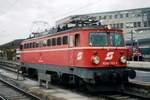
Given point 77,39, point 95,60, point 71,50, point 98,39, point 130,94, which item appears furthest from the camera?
point 71,50

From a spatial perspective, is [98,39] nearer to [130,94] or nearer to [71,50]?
[71,50]

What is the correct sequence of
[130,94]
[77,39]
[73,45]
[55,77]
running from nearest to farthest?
[130,94] < [77,39] < [73,45] < [55,77]

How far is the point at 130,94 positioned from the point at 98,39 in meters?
2.97

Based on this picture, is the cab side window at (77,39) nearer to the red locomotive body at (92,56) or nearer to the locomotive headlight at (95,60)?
the red locomotive body at (92,56)

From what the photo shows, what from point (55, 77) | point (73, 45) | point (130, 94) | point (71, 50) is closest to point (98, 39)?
point (73, 45)

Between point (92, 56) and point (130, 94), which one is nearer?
→ point (130, 94)

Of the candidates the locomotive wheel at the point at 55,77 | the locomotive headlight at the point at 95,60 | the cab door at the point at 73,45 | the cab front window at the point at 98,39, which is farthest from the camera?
the locomotive wheel at the point at 55,77

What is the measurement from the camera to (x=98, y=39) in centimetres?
1767

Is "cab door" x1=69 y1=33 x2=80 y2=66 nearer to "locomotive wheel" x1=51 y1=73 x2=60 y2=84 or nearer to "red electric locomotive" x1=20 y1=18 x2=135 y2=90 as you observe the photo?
"red electric locomotive" x1=20 y1=18 x2=135 y2=90

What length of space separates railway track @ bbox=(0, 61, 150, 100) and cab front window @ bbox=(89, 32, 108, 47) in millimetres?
2362

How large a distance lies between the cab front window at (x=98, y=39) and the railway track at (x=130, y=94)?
7.75 feet

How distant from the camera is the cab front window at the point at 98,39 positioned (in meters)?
17.5

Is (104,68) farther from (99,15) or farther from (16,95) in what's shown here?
(99,15)

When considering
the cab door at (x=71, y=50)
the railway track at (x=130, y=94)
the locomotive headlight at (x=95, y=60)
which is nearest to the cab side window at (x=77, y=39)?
the cab door at (x=71, y=50)
